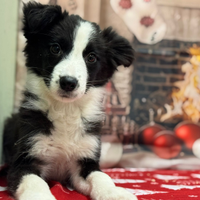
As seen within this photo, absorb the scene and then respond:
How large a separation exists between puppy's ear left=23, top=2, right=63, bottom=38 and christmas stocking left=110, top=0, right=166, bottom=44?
4.15ft

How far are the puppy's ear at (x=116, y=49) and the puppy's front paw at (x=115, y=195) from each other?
966mm

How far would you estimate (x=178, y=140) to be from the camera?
9.93ft

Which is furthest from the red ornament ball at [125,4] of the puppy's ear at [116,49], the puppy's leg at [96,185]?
the puppy's leg at [96,185]

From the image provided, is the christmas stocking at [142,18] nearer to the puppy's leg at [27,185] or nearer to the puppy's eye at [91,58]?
the puppy's eye at [91,58]

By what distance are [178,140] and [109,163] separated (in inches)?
32.6

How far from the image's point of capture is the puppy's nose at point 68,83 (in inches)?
63.7

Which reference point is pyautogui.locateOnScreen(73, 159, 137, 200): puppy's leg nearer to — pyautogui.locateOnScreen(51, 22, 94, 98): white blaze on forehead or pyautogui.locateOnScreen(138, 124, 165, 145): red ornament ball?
pyautogui.locateOnScreen(51, 22, 94, 98): white blaze on forehead

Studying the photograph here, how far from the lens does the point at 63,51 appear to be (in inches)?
71.2

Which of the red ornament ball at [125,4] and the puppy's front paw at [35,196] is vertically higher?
the red ornament ball at [125,4]

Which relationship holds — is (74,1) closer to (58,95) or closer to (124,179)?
(58,95)

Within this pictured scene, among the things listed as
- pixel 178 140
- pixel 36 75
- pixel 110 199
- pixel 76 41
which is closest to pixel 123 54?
pixel 76 41

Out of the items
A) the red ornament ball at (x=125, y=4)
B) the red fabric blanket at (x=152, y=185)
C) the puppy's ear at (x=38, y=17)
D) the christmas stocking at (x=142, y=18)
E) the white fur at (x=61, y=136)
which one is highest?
the red ornament ball at (x=125, y=4)

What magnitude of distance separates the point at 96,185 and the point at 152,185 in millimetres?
606

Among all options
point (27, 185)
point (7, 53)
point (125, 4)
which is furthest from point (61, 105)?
point (125, 4)
